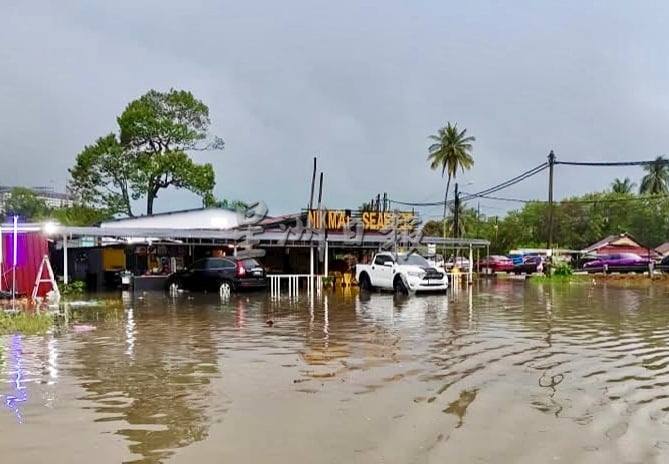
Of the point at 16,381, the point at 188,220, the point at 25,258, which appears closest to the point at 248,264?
the point at 25,258

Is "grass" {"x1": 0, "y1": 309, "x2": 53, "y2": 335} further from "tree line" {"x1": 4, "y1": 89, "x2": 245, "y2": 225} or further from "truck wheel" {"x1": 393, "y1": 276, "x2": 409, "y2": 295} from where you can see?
"tree line" {"x1": 4, "y1": 89, "x2": 245, "y2": 225}

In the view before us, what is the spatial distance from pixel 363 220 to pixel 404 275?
8.82 m

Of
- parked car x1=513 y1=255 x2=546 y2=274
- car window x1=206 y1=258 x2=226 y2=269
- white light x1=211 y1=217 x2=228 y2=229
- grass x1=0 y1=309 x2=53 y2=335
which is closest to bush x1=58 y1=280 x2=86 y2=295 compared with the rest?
car window x1=206 y1=258 x2=226 y2=269

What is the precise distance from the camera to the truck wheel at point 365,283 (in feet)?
84.5

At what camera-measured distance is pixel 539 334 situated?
38.2ft

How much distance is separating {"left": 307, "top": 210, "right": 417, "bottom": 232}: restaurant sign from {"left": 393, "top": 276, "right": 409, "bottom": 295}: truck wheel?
7.52 meters

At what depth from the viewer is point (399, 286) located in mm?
23641

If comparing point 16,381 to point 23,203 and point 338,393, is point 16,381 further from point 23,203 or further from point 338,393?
point 23,203

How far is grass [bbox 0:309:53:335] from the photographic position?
1204cm

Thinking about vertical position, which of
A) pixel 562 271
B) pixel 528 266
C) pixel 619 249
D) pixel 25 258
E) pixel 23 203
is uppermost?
pixel 23 203

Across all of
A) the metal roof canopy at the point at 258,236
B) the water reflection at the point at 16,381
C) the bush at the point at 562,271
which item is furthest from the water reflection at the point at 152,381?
the bush at the point at 562,271

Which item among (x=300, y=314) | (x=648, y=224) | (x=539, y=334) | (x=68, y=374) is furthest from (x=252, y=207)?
(x=648, y=224)

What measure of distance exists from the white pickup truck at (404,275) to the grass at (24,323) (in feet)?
41.6

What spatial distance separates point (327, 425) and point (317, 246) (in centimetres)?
2498
